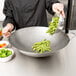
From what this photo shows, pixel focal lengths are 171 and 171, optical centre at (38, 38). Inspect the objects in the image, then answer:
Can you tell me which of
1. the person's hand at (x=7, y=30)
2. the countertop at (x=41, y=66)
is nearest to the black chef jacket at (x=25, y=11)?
the person's hand at (x=7, y=30)

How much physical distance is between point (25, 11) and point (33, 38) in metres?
0.49

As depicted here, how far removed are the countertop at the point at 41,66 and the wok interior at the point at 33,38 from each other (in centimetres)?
7

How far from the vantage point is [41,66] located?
3.50 feet

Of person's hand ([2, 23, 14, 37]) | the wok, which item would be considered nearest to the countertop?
the wok

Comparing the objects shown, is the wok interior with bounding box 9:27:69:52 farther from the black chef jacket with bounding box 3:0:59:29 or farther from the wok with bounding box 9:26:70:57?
the black chef jacket with bounding box 3:0:59:29

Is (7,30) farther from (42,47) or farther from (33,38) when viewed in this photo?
(42,47)

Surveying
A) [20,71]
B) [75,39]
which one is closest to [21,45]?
[20,71]

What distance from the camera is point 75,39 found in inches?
55.2

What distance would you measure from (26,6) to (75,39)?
566 mm

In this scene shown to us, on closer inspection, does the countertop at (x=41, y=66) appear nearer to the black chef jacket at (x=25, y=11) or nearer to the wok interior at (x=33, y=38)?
the wok interior at (x=33, y=38)

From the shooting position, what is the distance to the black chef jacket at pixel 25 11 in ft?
5.31

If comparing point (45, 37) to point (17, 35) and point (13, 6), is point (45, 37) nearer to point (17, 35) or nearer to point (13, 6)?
point (17, 35)

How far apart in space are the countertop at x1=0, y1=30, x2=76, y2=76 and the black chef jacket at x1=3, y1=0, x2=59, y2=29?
54 cm

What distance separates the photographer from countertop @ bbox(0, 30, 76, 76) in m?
1.01
